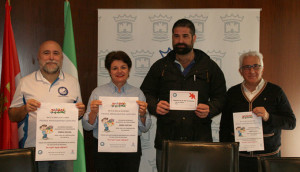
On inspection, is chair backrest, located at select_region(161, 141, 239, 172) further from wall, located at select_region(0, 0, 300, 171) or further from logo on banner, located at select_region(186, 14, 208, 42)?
wall, located at select_region(0, 0, 300, 171)

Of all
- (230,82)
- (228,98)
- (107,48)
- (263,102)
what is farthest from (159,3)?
(263,102)

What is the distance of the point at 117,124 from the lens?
273 centimetres

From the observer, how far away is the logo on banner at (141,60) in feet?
13.3

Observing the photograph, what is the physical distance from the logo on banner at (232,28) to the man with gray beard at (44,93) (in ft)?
7.47

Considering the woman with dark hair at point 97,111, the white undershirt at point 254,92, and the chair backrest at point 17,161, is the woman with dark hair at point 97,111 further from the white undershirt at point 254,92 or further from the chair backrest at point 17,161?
the white undershirt at point 254,92

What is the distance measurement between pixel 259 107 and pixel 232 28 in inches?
61.1

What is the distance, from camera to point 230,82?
4.04m

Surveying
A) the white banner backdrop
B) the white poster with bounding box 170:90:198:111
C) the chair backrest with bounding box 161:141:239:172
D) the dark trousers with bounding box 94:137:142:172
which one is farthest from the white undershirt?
the dark trousers with bounding box 94:137:142:172

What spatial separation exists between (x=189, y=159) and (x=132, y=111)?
0.83 meters

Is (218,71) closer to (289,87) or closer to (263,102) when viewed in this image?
(263,102)

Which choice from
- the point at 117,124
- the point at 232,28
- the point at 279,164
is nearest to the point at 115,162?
the point at 117,124

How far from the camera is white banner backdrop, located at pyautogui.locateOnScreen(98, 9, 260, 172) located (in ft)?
13.1

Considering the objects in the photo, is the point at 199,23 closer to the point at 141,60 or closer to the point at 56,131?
the point at 141,60

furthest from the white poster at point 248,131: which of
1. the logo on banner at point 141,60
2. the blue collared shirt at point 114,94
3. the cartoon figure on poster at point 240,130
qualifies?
the logo on banner at point 141,60
